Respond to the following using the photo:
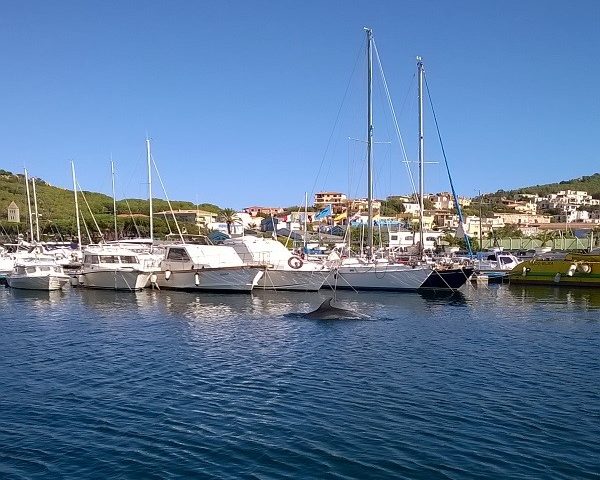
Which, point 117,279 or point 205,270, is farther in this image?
point 117,279

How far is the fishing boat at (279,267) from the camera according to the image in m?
49.9

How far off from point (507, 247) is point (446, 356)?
2908 inches

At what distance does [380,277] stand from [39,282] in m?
→ 28.1

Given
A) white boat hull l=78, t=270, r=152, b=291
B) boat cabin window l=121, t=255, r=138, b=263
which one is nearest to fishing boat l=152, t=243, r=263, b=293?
white boat hull l=78, t=270, r=152, b=291

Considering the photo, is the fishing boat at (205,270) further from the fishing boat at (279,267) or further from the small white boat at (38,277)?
the small white boat at (38,277)

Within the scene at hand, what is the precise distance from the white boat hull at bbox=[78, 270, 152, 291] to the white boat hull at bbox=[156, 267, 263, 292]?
216 cm

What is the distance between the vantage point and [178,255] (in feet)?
171

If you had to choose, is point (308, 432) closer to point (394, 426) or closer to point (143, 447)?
point (394, 426)

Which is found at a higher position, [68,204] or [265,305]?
[68,204]

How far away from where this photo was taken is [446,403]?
17.5m

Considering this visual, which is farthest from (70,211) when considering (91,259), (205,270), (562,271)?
(562,271)

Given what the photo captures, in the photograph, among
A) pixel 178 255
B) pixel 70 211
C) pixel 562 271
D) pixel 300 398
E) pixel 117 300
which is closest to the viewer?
pixel 300 398

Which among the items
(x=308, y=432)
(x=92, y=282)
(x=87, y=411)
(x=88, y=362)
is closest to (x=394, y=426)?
(x=308, y=432)

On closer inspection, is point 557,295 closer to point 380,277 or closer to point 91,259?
point 380,277
